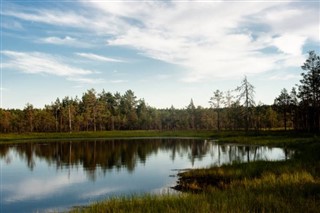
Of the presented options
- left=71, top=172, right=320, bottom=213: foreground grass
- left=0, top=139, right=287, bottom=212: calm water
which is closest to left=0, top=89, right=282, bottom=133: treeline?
left=0, top=139, right=287, bottom=212: calm water

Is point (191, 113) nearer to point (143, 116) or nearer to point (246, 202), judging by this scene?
point (143, 116)

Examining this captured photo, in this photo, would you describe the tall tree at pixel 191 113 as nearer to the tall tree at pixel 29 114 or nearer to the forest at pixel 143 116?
the forest at pixel 143 116

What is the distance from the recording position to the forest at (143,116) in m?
107

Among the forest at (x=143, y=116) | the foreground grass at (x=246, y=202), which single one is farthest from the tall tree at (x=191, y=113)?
the foreground grass at (x=246, y=202)

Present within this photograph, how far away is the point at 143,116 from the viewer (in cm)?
17462

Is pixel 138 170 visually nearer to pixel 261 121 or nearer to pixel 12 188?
pixel 12 188

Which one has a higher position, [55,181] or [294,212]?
[294,212]

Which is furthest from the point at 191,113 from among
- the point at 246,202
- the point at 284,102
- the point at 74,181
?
the point at 246,202

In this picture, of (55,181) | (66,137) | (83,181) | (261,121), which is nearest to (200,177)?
(83,181)

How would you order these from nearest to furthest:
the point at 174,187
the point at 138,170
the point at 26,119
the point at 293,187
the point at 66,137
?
the point at 293,187 → the point at 174,187 → the point at 138,170 → the point at 66,137 → the point at 26,119

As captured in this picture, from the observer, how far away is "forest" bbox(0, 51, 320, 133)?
107438mm

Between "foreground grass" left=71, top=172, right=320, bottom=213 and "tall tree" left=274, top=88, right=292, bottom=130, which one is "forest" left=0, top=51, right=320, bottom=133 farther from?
"foreground grass" left=71, top=172, right=320, bottom=213

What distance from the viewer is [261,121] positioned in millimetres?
156000

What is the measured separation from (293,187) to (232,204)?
14.3 ft
